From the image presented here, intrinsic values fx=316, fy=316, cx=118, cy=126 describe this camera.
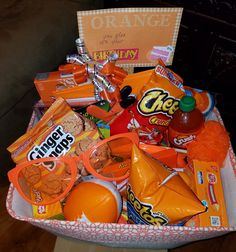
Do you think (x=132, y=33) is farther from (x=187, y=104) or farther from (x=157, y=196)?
(x=157, y=196)

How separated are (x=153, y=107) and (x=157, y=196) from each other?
208 mm

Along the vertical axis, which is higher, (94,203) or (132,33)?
(132,33)

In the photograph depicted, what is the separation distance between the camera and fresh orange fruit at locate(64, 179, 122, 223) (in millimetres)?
631

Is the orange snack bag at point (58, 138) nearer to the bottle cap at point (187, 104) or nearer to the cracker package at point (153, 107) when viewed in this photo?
the cracker package at point (153, 107)

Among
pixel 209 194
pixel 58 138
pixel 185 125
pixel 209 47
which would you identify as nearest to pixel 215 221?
pixel 209 194

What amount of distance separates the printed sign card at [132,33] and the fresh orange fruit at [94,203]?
33cm

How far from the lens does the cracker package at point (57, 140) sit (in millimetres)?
690

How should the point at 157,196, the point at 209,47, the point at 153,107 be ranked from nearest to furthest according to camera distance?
the point at 157,196 → the point at 153,107 → the point at 209,47

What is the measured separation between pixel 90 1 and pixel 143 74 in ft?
1.65

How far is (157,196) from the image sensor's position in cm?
62

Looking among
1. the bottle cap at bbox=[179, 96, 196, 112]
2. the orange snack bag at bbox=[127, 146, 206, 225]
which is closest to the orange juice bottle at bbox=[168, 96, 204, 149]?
the bottle cap at bbox=[179, 96, 196, 112]

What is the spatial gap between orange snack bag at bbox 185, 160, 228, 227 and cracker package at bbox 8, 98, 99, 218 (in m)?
0.25

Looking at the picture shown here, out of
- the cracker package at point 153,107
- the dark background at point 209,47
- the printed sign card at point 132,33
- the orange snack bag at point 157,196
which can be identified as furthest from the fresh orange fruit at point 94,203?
the dark background at point 209,47

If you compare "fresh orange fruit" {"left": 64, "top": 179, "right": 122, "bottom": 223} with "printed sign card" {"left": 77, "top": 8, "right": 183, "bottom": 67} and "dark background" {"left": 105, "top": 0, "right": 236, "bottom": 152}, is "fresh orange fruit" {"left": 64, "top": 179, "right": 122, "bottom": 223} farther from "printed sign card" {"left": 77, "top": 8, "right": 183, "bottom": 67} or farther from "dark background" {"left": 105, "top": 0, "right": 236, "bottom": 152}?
"dark background" {"left": 105, "top": 0, "right": 236, "bottom": 152}
